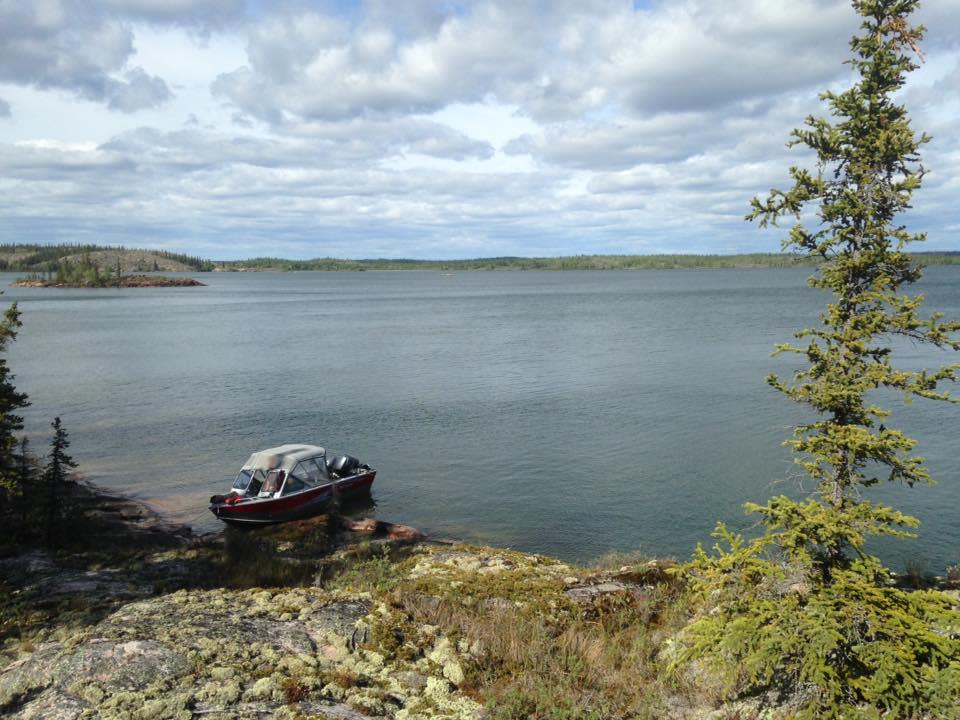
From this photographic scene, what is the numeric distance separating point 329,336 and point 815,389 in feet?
273

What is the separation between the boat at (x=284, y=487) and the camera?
84.9 ft

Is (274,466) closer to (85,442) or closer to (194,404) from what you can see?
(85,442)

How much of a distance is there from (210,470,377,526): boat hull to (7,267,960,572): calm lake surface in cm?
184

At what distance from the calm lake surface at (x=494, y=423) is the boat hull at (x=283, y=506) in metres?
1.84

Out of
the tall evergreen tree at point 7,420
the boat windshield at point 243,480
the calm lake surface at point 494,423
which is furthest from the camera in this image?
the calm lake surface at point 494,423

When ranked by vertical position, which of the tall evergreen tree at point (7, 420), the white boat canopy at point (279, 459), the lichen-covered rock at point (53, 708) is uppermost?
the tall evergreen tree at point (7, 420)

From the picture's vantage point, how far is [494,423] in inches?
1644

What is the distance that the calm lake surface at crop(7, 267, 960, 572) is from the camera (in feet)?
90.5

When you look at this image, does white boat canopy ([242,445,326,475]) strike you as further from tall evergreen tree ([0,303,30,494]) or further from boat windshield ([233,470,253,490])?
tall evergreen tree ([0,303,30,494])

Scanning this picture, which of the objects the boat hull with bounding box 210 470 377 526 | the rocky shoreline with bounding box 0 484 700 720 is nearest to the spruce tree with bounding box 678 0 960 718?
the rocky shoreline with bounding box 0 484 700 720

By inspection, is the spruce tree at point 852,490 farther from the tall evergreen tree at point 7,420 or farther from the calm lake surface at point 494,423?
the tall evergreen tree at point 7,420

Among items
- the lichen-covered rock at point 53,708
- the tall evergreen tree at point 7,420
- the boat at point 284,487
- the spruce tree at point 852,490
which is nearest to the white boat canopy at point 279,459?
the boat at point 284,487

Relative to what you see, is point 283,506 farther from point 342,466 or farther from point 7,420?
point 7,420

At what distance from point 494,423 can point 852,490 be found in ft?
103
